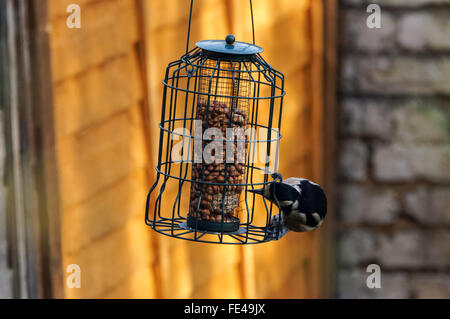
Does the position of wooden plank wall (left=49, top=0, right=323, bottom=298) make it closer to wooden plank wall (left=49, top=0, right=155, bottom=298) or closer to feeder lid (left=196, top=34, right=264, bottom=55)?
wooden plank wall (left=49, top=0, right=155, bottom=298)

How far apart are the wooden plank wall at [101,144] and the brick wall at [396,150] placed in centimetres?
115

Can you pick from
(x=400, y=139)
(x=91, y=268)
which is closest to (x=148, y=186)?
(x=91, y=268)

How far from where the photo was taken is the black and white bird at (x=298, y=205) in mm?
1979

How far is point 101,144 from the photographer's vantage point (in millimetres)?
2406

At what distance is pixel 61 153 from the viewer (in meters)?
2.29

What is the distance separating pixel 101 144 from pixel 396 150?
1541mm

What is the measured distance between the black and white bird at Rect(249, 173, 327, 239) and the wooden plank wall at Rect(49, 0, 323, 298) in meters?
0.69
